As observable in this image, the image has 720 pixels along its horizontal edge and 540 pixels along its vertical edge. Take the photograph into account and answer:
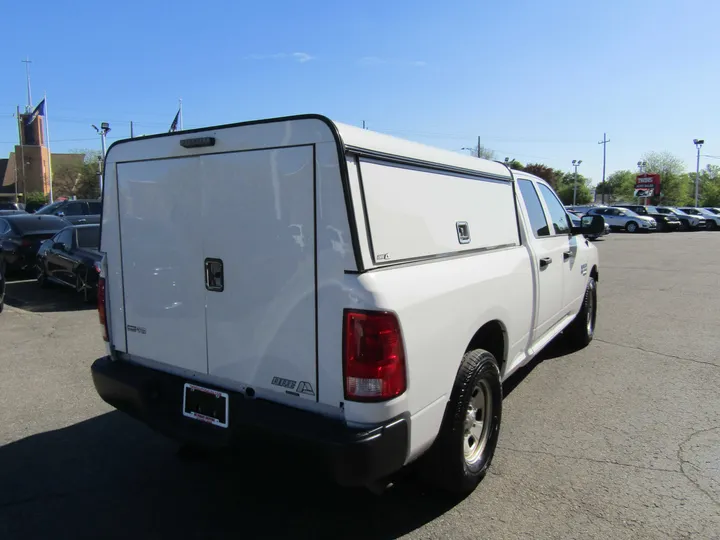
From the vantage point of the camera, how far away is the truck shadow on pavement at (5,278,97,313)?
8711mm

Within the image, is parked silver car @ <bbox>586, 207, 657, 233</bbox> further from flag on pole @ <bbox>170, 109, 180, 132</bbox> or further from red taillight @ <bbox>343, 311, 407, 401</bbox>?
red taillight @ <bbox>343, 311, 407, 401</bbox>

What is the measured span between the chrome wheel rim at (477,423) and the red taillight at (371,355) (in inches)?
37.3

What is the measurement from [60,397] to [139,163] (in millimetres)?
2715

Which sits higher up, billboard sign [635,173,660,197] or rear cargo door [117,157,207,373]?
billboard sign [635,173,660,197]

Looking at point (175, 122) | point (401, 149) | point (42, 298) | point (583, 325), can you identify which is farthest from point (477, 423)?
point (175, 122)

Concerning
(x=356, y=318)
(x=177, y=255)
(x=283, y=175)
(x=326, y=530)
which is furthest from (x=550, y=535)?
(x=177, y=255)

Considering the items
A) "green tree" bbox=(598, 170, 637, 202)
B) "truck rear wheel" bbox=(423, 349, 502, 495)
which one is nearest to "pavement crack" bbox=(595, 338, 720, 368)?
"truck rear wheel" bbox=(423, 349, 502, 495)

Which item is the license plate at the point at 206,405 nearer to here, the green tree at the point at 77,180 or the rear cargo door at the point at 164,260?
the rear cargo door at the point at 164,260

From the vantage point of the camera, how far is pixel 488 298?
3248 millimetres

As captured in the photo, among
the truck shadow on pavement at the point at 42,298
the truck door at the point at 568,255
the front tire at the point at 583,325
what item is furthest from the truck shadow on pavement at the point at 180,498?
the truck shadow on pavement at the point at 42,298

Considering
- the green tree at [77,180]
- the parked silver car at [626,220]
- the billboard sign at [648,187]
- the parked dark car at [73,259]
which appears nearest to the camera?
the parked dark car at [73,259]

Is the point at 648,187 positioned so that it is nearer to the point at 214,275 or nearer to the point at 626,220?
the point at 626,220

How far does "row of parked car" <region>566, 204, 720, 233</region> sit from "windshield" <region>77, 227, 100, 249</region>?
26.8 meters

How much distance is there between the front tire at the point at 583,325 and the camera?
6121 mm
